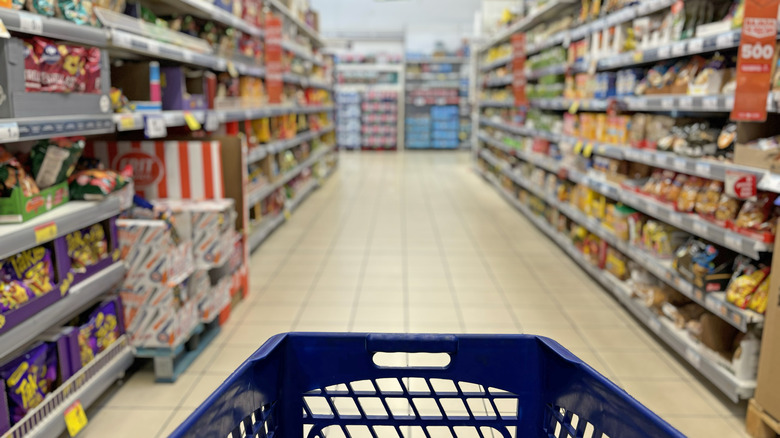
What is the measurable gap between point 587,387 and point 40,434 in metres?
1.91

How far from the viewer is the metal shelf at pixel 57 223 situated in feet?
6.12

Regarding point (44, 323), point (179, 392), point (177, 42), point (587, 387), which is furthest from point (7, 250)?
point (177, 42)

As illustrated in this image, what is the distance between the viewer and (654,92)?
12.0ft

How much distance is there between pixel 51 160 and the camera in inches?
89.6

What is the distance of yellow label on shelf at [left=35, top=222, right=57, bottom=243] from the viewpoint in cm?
200

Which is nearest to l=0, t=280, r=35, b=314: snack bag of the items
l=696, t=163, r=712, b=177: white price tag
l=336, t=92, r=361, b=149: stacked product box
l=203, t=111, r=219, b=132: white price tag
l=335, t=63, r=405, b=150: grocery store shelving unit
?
l=203, t=111, r=219, b=132: white price tag

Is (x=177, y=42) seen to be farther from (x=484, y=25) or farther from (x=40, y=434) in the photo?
(x=484, y=25)

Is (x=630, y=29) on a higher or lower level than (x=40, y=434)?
higher

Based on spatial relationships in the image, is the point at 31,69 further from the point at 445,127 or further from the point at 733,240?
the point at 445,127

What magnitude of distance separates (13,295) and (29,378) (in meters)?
0.31

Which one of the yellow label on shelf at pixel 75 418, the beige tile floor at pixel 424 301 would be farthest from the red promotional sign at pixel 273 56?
the yellow label on shelf at pixel 75 418

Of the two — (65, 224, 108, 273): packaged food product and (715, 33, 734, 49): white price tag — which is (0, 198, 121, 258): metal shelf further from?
(715, 33, 734, 49): white price tag

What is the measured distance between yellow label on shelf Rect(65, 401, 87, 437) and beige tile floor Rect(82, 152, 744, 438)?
14 centimetres

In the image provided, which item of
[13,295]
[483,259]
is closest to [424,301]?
[483,259]
